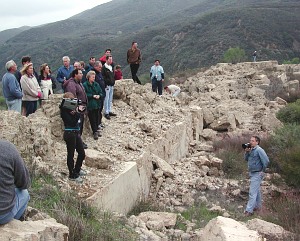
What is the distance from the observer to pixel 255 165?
693 cm

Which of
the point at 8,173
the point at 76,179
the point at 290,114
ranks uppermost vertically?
the point at 8,173

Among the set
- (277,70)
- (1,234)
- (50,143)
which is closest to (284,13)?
(277,70)

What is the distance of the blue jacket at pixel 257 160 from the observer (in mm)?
6805

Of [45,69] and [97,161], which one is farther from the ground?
[45,69]

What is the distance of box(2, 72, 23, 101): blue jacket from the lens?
6.44m

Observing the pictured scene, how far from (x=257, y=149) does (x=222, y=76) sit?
14782 millimetres

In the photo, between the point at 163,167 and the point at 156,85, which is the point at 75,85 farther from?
the point at 156,85

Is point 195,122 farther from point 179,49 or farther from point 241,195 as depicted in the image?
point 179,49

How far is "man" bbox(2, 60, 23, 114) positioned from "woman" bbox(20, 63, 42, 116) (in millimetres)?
227

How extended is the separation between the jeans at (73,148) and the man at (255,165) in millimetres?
3192

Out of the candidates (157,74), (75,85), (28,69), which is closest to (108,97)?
(28,69)

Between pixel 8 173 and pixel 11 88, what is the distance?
3.85m

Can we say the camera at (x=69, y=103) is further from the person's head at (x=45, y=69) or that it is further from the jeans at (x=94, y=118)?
the person's head at (x=45, y=69)

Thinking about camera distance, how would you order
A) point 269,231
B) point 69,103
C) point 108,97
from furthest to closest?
point 108,97 < point 69,103 < point 269,231
